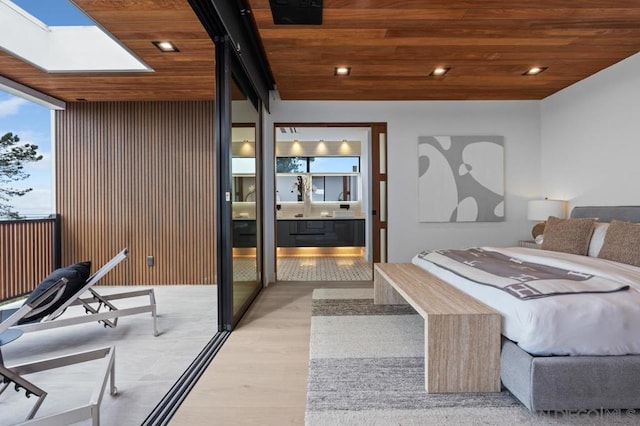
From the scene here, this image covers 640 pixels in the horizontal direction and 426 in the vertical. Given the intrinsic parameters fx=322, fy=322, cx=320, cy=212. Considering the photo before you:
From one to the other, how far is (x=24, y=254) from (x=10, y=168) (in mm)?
1061

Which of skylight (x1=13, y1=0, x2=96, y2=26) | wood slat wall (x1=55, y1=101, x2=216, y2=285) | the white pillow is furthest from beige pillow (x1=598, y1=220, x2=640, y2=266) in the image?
skylight (x1=13, y1=0, x2=96, y2=26)

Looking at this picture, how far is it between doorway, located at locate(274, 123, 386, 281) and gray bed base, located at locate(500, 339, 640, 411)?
14.4 ft

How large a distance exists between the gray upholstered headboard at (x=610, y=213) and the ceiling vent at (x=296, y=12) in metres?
3.43

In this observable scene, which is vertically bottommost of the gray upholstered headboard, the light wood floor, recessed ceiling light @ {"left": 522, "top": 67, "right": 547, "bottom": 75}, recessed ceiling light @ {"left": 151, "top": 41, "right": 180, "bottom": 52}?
the light wood floor

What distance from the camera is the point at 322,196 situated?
24.3ft

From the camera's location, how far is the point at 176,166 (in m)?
4.49

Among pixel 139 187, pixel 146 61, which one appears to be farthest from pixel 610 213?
pixel 139 187

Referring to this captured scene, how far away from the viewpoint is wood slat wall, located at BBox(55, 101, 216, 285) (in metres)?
4.45

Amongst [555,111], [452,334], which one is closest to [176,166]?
[452,334]

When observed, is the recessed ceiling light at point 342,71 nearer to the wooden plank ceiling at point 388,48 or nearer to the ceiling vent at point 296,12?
the wooden plank ceiling at point 388,48

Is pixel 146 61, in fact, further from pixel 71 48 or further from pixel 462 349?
pixel 462 349

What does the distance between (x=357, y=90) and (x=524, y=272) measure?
3086mm

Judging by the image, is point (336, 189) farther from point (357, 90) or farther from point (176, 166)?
point (176, 166)

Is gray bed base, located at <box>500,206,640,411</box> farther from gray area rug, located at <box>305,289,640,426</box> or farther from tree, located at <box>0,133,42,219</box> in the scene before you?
tree, located at <box>0,133,42,219</box>
